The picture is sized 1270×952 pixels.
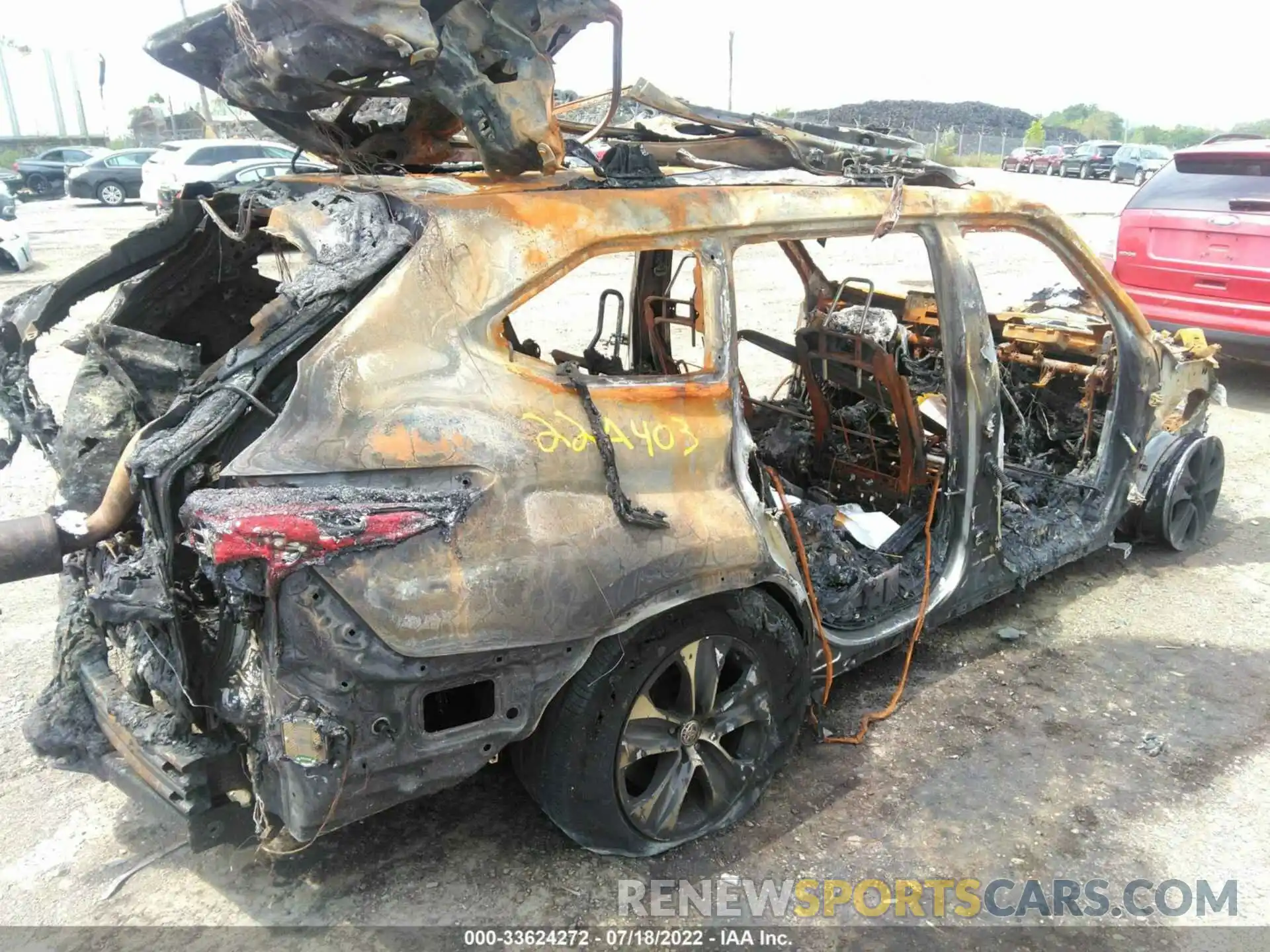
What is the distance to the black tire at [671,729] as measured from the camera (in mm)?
2562

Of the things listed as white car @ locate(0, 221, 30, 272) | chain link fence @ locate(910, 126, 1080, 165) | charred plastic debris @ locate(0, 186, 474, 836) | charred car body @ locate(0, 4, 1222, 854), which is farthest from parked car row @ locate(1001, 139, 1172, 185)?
charred plastic debris @ locate(0, 186, 474, 836)

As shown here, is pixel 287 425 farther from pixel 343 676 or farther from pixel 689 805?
pixel 689 805

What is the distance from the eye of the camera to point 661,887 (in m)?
2.72

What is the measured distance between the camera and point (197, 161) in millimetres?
19812

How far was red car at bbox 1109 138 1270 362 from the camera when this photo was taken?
7.04m

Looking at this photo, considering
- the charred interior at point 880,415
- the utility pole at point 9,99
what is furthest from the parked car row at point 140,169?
the utility pole at point 9,99

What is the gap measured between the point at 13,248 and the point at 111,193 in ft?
45.2

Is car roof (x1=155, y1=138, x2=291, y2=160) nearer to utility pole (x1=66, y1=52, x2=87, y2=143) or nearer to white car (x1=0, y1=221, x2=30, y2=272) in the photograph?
white car (x1=0, y1=221, x2=30, y2=272)

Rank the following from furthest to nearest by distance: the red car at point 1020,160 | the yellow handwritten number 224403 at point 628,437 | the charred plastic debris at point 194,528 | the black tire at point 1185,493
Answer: the red car at point 1020,160
the black tire at point 1185,493
the yellow handwritten number 224403 at point 628,437
the charred plastic debris at point 194,528

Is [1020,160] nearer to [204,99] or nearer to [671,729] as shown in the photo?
[204,99]

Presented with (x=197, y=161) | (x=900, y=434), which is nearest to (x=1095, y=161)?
(x=197, y=161)

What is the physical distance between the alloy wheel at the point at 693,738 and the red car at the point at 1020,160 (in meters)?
42.6

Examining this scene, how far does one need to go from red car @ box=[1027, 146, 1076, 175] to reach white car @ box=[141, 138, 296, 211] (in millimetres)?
30650

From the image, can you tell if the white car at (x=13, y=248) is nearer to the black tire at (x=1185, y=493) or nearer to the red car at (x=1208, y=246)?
the red car at (x=1208, y=246)
